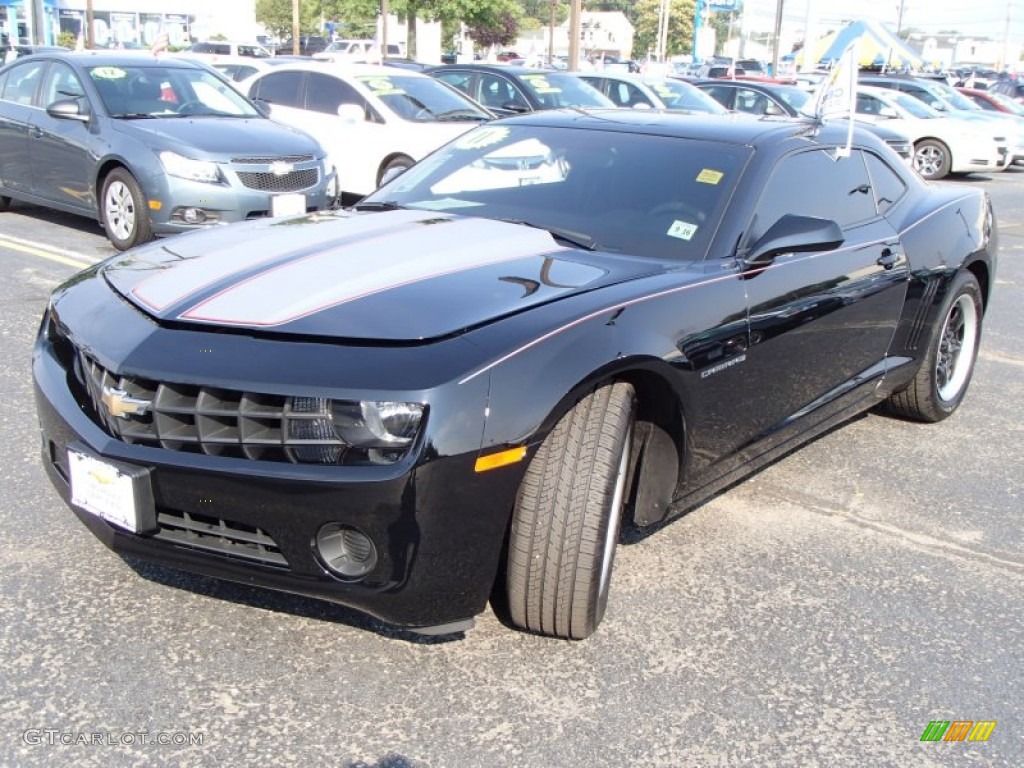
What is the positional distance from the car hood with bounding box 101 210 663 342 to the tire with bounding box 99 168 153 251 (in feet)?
15.3

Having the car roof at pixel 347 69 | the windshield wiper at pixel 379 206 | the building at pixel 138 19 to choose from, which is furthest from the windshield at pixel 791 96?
the building at pixel 138 19

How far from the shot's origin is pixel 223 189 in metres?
8.16

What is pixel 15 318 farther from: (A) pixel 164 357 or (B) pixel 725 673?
(B) pixel 725 673

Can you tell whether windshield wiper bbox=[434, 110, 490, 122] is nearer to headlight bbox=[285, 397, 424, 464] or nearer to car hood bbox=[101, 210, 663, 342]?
car hood bbox=[101, 210, 663, 342]

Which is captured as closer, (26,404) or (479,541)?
(479,541)

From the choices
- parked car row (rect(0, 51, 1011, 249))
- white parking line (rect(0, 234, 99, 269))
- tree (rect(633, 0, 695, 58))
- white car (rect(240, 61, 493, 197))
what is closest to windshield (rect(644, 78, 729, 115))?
parked car row (rect(0, 51, 1011, 249))

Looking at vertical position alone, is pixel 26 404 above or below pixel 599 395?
below

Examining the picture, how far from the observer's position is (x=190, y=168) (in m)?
8.15

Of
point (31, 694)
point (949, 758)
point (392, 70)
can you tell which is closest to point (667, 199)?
point (949, 758)

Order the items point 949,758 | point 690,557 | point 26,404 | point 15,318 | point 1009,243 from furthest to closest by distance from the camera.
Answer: point 1009,243, point 15,318, point 26,404, point 690,557, point 949,758

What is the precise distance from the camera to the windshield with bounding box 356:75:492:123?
11109mm

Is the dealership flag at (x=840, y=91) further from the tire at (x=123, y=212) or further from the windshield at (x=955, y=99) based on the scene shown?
the windshield at (x=955, y=99)

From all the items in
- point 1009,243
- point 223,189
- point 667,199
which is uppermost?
point 667,199

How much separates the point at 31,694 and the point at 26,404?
2.42m
